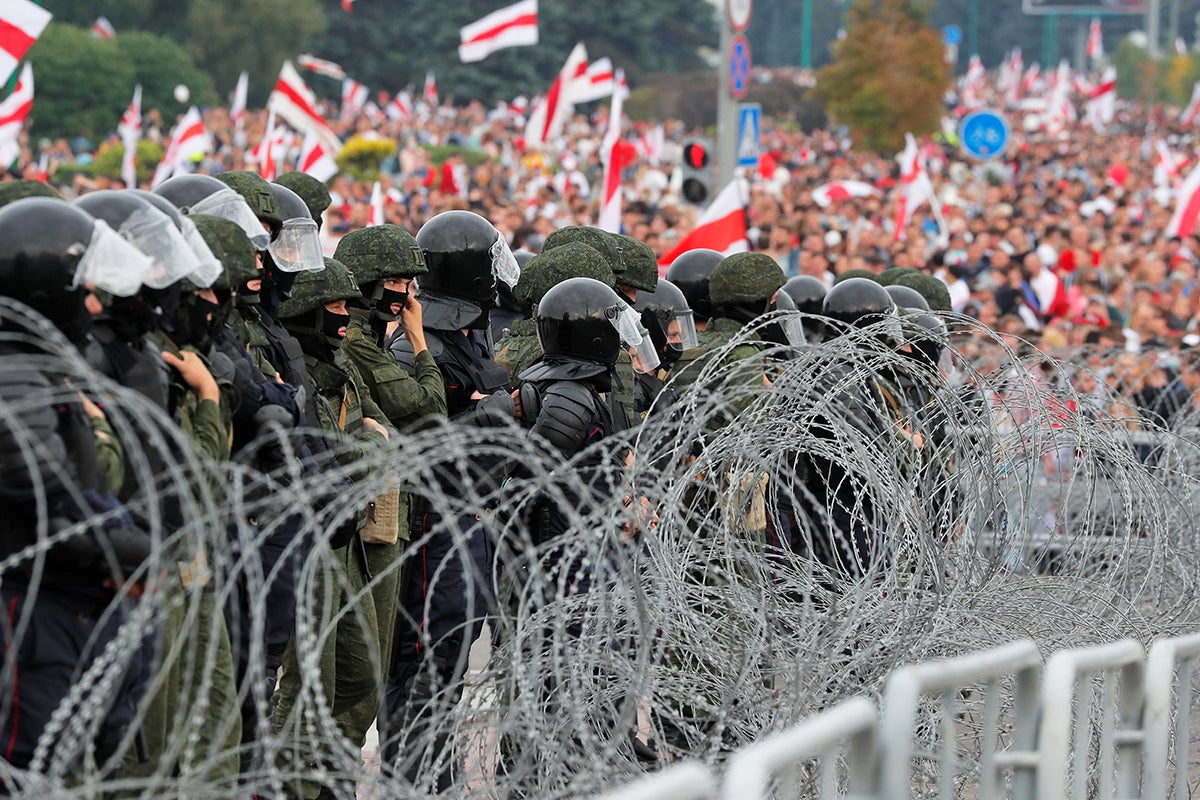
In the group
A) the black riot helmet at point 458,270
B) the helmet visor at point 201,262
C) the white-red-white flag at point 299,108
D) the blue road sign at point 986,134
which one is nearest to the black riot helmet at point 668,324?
the black riot helmet at point 458,270

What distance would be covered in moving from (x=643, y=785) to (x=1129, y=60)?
93439mm

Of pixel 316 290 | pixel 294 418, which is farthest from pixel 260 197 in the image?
pixel 294 418

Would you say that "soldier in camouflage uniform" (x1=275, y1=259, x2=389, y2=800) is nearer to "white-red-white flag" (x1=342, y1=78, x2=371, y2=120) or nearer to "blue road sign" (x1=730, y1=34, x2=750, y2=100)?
"blue road sign" (x1=730, y1=34, x2=750, y2=100)

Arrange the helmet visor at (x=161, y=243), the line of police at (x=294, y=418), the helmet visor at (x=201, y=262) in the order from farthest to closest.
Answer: the helmet visor at (x=201, y=262)
the helmet visor at (x=161, y=243)
the line of police at (x=294, y=418)

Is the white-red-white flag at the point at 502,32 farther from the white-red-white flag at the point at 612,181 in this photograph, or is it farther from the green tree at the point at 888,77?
the green tree at the point at 888,77

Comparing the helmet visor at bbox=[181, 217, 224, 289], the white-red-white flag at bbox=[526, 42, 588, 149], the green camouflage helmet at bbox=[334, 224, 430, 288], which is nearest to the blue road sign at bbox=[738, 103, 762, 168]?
the white-red-white flag at bbox=[526, 42, 588, 149]

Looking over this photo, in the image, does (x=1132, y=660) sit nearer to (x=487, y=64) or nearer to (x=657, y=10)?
(x=487, y=64)

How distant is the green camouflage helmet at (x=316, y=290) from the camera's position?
5.50 metres

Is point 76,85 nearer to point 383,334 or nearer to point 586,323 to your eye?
point 383,334

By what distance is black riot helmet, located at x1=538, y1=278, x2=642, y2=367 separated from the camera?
5.98 m

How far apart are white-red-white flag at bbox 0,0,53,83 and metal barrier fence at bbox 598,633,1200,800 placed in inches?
300

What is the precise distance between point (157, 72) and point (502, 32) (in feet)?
82.6

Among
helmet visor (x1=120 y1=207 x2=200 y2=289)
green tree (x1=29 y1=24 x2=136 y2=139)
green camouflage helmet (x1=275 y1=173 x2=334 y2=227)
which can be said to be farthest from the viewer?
green tree (x1=29 y1=24 x2=136 y2=139)

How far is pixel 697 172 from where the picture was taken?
14.1 m
